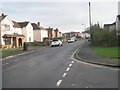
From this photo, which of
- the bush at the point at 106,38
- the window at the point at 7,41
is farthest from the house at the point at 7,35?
the bush at the point at 106,38

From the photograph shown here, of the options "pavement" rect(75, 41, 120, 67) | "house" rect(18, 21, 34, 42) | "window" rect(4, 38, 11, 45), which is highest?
"house" rect(18, 21, 34, 42)

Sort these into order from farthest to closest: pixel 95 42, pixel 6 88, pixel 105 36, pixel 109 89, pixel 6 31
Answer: pixel 6 31
pixel 95 42
pixel 105 36
pixel 6 88
pixel 109 89

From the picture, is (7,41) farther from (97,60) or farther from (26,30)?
(97,60)

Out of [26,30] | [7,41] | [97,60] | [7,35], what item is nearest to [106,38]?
[97,60]

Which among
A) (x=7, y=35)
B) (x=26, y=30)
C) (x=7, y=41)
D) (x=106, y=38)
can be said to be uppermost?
(x=26, y=30)

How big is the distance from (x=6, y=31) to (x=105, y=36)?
2281 cm

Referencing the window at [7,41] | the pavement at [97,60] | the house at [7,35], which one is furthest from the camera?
the window at [7,41]

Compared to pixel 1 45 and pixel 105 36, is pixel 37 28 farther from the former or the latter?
pixel 105 36

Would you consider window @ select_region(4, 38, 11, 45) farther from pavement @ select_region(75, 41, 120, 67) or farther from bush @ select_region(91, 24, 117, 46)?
pavement @ select_region(75, 41, 120, 67)

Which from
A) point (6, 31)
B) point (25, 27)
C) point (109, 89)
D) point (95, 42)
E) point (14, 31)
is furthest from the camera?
point (25, 27)

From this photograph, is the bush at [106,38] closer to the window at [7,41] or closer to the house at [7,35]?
the house at [7,35]

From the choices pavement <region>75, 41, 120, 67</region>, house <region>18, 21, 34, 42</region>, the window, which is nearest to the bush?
pavement <region>75, 41, 120, 67</region>

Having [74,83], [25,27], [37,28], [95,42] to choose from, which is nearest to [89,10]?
[95,42]

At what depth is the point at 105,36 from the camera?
30359mm
